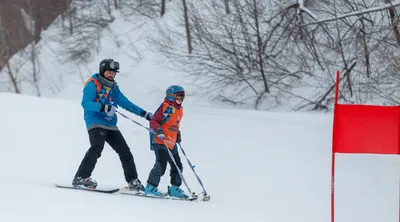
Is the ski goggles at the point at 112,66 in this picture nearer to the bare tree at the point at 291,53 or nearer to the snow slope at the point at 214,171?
the snow slope at the point at 214,171

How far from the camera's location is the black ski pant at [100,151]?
788 centimetres

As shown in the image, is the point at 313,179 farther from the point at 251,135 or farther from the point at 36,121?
the point at 36,121

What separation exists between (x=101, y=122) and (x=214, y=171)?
10.5 feet

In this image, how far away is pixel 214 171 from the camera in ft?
34.7

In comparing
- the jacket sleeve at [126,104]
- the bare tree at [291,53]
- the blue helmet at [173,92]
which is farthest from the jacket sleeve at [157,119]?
the bare tree at [291,53]

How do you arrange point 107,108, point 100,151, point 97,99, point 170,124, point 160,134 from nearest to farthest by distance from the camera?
1. point 107,108
2. point 160,134
3. point 97,99
4. point 100,151
5. point 170,124

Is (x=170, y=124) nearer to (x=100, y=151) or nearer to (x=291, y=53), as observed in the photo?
(x=100, y=151)

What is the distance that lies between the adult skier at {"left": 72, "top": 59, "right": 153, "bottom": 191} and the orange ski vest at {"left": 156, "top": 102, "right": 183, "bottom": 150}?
55 cm

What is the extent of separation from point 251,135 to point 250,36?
7998mm

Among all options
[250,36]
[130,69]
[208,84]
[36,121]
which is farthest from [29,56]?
[36,121]

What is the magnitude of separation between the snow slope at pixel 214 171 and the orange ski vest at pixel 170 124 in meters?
0.83

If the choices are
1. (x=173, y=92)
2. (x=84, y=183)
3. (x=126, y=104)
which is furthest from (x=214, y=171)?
(x=84, y=183)

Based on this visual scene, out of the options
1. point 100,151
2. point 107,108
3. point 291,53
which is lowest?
point 100,151

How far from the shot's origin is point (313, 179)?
32.1ft
